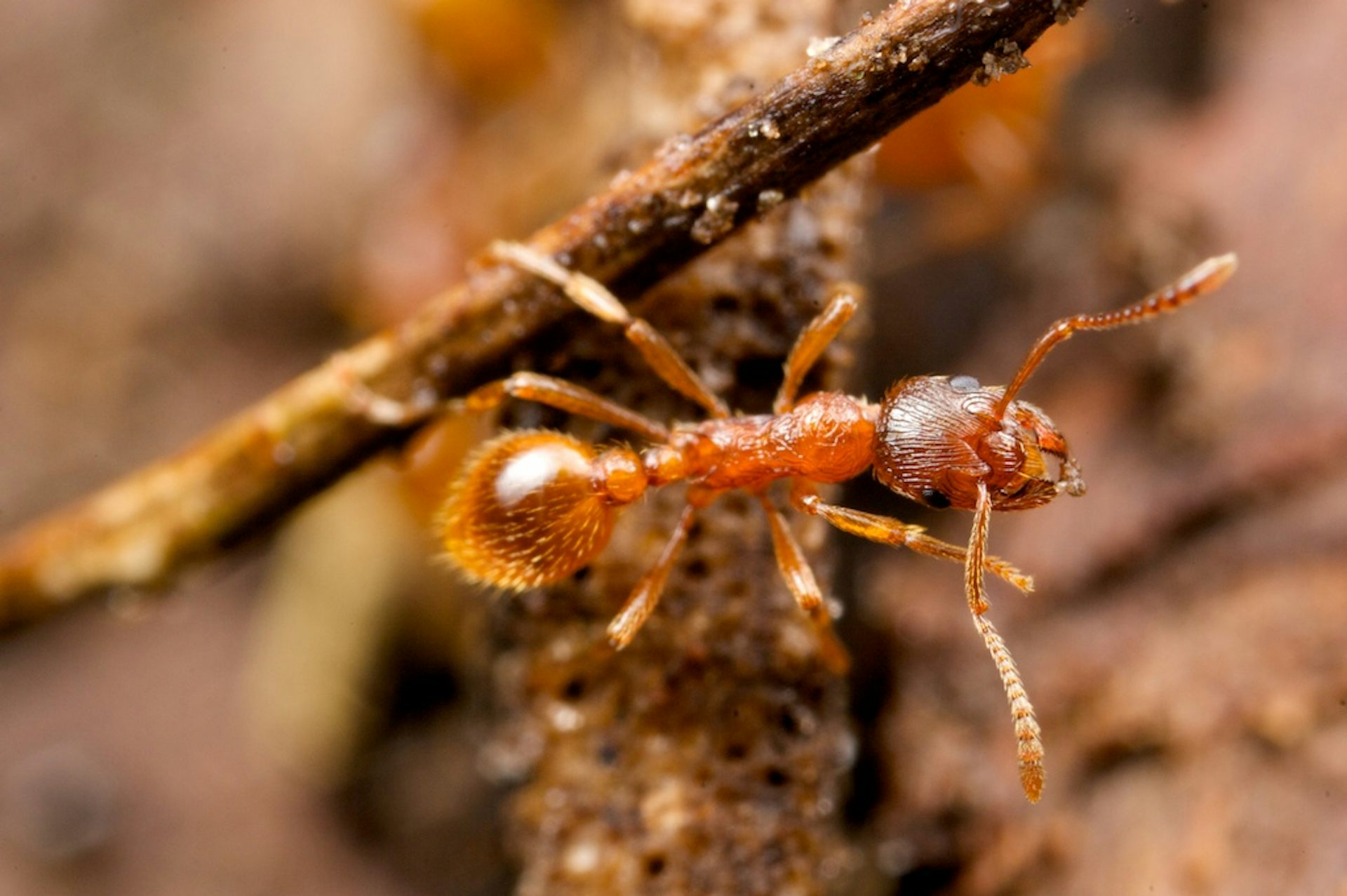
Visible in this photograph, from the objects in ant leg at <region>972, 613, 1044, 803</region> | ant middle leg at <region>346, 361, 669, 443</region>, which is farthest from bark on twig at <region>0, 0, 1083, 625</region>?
ant leg at <region>972, 613, 1044, 803</region>

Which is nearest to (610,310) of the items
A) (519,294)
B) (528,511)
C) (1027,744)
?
(519,294)

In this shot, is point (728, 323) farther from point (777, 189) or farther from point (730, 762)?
point (730, 762)

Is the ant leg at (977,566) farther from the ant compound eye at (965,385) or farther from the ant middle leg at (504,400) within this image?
the ant middle leg at (504,400)

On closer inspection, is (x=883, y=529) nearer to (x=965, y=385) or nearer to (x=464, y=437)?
(x=965, y=385)

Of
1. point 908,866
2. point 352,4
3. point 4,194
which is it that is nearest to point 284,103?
point 352,4

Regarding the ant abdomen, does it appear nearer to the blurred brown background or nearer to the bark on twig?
the bark on twig
